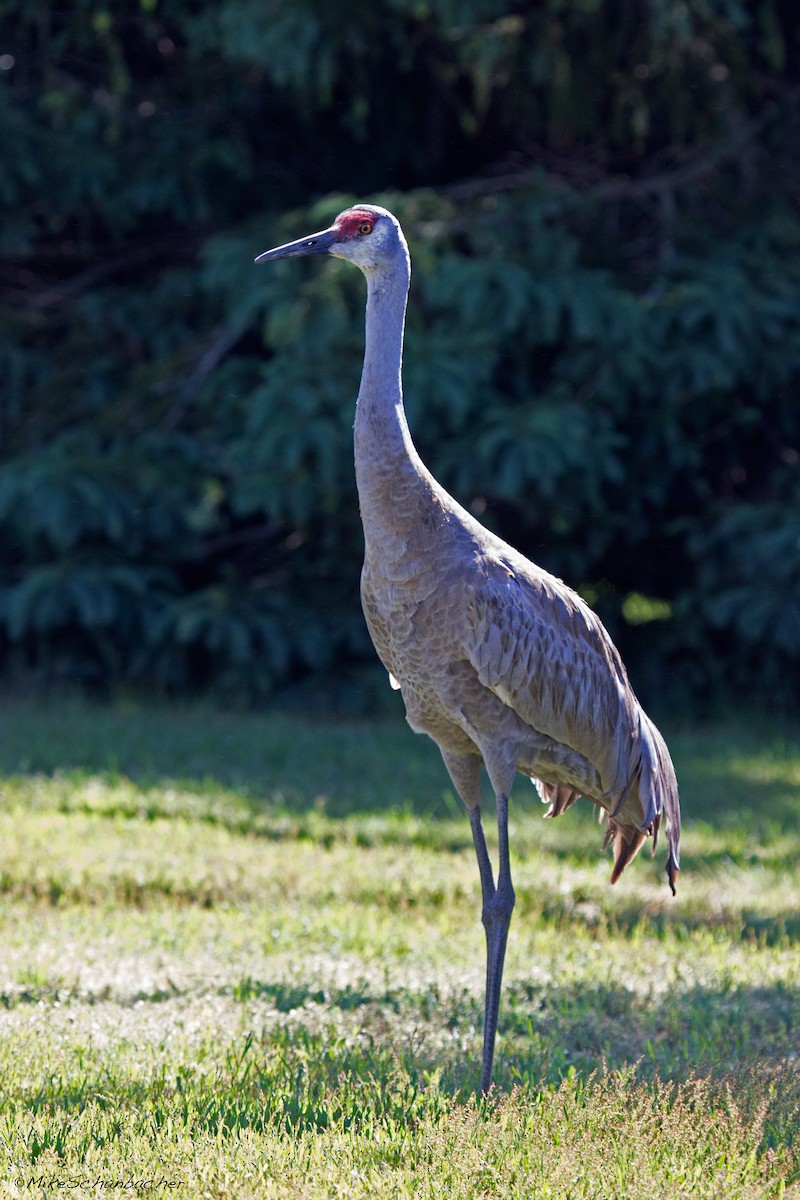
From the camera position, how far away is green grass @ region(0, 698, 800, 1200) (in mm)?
3883

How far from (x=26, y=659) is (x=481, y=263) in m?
4.63

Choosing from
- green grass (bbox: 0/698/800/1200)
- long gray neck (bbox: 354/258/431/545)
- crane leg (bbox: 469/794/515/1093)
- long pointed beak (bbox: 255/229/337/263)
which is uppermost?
long pointed beak (bbox: 255/229/337/263)

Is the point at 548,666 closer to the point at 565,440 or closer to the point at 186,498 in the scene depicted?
the point at 565,440

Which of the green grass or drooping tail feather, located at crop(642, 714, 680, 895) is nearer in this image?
the green grass

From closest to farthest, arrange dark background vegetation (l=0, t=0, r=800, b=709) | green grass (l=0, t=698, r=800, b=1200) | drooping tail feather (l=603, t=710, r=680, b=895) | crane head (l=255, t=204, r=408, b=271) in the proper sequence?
green grass (l=0, t=698, r=800, b=1200) → crane head (l=255, t=204, r=408, b=271) → drooping tail feather (l=603, t=710, r=680, b=895) → dark background vegetation (l=0, t=0, r=800, b=709)

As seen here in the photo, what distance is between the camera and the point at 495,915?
489cm

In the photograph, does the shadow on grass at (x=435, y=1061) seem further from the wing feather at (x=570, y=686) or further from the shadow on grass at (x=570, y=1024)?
the wing feather at (x=570, y=686)

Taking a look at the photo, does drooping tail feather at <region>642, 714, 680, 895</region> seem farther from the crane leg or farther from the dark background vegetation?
the dark background vegetation

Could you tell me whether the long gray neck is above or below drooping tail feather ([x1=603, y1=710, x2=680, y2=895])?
above

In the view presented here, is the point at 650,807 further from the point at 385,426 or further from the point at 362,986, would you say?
the point at 385,426

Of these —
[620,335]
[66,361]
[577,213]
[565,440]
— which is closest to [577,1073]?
[565,440]

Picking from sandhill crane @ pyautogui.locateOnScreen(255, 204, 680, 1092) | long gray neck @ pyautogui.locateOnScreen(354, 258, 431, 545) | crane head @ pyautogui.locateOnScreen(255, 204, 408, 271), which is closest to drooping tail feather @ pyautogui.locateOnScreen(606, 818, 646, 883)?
sandhill crane @ pyautogui.locateOnScreen(255, 204, 680, 1092)

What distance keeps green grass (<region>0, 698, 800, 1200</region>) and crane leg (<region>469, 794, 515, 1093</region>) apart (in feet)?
0.69

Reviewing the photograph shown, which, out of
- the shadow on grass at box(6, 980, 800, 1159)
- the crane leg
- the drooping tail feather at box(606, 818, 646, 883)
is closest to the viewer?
the shadow on grass at box(6, 980, 800, 1159)
